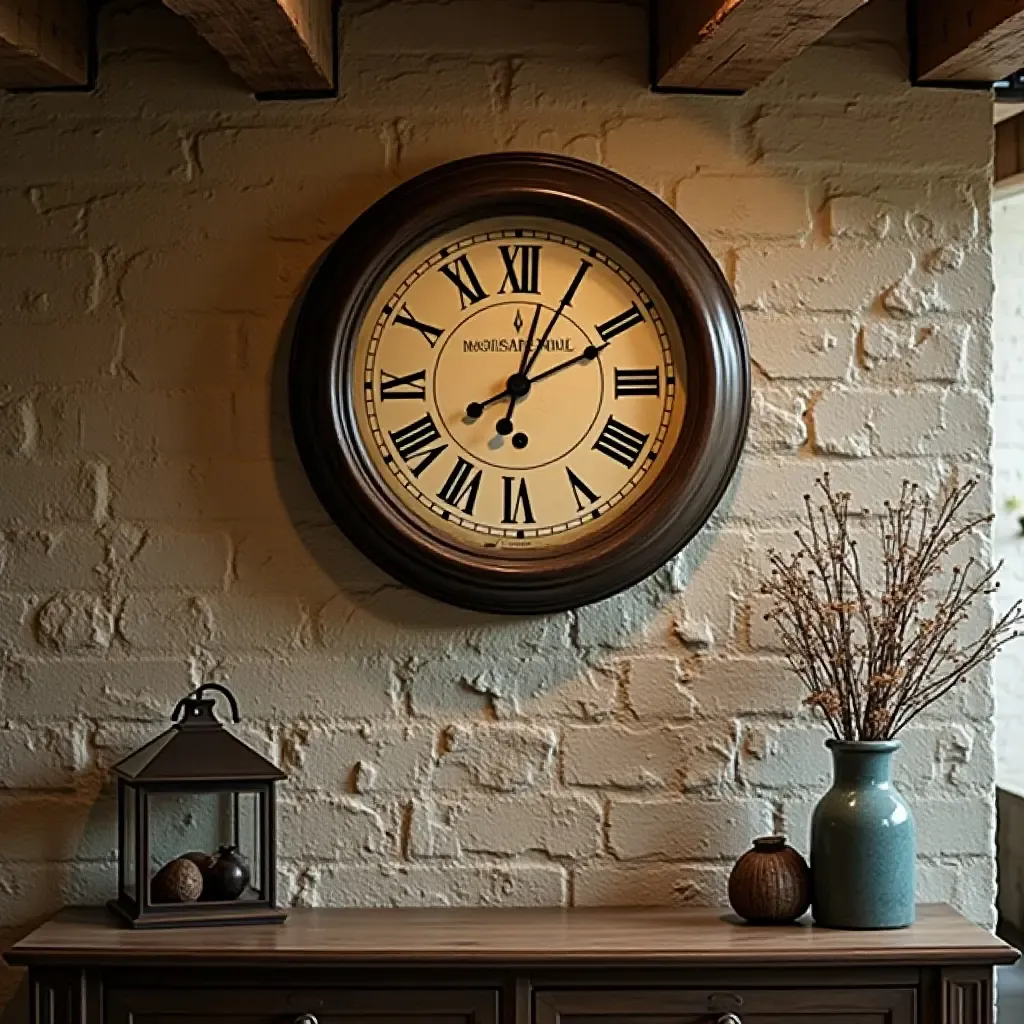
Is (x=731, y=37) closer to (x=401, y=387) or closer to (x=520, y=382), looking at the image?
(x=520, y=382)

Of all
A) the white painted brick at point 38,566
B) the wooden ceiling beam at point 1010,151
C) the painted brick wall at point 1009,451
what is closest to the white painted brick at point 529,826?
the white painted brick at point 38,566

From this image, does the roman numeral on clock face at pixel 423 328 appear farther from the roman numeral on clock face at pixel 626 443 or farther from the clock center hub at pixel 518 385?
the roman numeral on clock face at pixel 626 443

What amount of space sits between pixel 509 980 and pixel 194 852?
555mm

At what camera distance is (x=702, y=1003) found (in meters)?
2.22

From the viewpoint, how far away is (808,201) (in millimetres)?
2523

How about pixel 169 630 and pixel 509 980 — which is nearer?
pixel 509 980

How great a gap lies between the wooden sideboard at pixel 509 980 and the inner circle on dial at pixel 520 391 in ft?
2.36

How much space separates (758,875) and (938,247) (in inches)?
39.5

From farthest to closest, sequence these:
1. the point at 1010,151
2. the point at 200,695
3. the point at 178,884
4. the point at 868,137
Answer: the point at 1010,151 < the point at 868,137 < the point at 200,695 < the point at 178,884

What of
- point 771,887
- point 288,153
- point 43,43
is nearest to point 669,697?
point 771,887

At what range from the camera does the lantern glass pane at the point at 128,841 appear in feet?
7.77

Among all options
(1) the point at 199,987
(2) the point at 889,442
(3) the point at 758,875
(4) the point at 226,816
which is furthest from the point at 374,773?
(2) the point at 889,442

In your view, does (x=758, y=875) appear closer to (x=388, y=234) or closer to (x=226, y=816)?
(x=226, y=816)

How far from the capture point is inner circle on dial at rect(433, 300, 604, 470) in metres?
2.45
